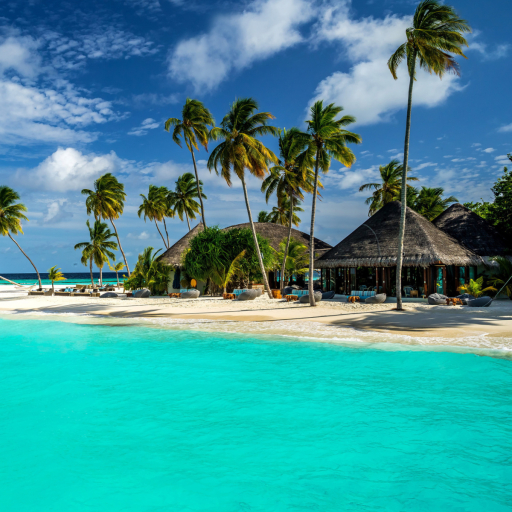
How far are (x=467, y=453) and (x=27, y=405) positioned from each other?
7353 millimetres

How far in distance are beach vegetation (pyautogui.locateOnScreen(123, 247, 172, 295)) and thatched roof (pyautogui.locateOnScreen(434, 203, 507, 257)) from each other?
744 inches

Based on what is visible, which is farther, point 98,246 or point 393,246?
point 98,246

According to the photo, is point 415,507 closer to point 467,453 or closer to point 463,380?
point 467,453

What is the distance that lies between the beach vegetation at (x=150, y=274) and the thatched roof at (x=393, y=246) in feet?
35.3

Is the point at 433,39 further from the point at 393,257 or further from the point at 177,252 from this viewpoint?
the point at 177,252

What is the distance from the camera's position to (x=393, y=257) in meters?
20.6

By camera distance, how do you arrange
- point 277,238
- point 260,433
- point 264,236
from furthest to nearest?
point 277,238 → point 264,236 → point 260,433

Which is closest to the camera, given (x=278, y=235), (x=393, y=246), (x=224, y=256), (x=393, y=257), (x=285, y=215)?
(x=393, y=257)

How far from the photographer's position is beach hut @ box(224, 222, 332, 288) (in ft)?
95.1

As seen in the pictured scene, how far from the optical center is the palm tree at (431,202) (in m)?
33.6

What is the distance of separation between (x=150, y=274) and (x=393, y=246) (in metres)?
16.2

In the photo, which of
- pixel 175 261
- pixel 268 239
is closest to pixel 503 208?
pixel 268 239

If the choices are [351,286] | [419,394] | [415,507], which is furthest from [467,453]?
[351,286]

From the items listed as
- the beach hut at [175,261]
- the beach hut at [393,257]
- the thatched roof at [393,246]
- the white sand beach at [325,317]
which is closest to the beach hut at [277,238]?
the beach hut at [175,261]
